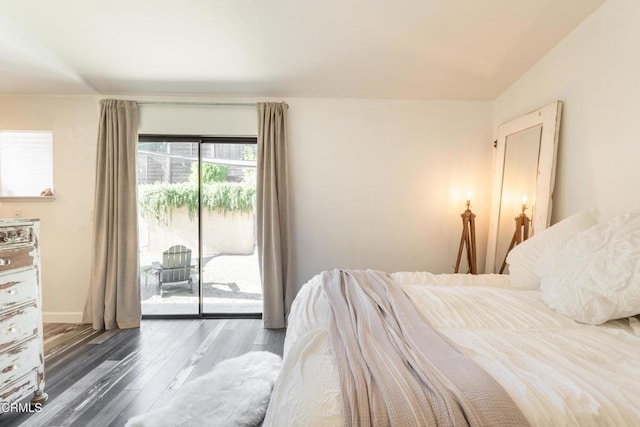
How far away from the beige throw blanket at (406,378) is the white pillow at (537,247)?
1.03m

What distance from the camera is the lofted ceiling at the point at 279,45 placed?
196 cm

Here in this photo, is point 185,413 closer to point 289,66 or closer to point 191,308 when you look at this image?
point 191,308

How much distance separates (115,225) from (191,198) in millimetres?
760

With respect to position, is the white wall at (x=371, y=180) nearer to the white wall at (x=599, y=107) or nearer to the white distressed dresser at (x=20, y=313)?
the white wall at (x=599, y=107)

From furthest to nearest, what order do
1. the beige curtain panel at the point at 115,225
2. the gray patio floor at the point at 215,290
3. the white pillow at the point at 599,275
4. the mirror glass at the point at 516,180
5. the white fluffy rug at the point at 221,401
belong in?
the gray patio floor at the point at 215,290 < the beige curtain panel at the point at 115,225 < the mirror glass at the point at 516,180 < the white fluffy rug at the point at 221,401 < the white pillow at the point at 599,275

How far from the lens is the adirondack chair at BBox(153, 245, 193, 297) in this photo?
3156 mm

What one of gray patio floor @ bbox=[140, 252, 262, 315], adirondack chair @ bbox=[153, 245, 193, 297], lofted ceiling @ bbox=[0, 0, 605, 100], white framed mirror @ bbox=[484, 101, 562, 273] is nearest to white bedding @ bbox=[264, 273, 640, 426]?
white framed mirror @ bbox=[484, 101, 562, 273]

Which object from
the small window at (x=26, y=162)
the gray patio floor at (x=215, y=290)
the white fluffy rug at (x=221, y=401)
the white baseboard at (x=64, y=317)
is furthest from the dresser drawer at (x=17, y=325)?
the small window at (x=26, y=162)

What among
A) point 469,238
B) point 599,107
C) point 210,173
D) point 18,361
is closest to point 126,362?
point 18,361

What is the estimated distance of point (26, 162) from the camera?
297 centimetres

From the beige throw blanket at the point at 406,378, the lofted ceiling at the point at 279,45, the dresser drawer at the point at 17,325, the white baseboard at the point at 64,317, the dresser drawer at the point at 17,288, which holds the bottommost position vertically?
the white baseboard at the point at 64,317

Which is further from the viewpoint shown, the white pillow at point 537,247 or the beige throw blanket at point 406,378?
the white pillow at point 537,247

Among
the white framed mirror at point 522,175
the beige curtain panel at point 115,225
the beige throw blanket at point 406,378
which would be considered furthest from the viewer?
the beige curtain panel at point 115,225

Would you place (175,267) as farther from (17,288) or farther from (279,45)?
(279,45)
